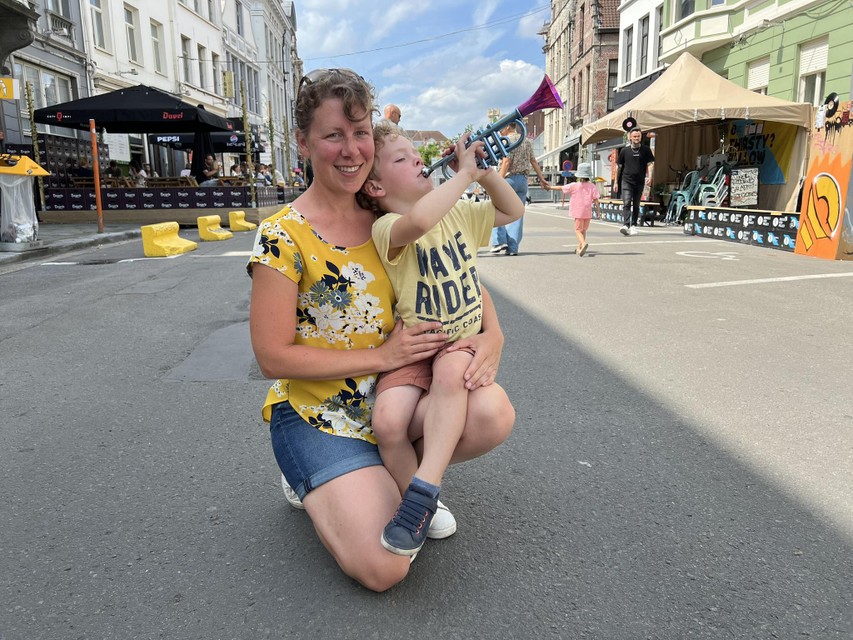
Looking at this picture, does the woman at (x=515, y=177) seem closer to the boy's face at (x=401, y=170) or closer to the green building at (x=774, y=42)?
the boy's face at (x=401, y=170)

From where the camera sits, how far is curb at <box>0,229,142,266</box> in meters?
10.3

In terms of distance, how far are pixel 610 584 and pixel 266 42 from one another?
50335mm

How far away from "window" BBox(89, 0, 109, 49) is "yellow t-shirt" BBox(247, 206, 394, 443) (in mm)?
22923

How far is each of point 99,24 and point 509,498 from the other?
24.2 metres

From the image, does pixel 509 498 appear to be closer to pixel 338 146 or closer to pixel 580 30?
pixel 338 146

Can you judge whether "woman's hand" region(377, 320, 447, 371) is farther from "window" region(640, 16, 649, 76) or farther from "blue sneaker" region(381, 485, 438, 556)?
"window" region(640, 16, 649, 76)

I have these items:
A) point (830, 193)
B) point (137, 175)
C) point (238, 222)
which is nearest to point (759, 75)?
point (830, 193)

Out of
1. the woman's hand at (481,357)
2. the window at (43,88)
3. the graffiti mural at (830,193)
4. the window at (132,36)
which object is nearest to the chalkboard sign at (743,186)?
the graffiti mural at (830,193)

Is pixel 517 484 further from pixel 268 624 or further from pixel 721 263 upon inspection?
pixel 721 263

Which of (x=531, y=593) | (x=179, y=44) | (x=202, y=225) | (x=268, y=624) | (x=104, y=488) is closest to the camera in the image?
(x=268, y=624)

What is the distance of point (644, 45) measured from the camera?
29.4 meters

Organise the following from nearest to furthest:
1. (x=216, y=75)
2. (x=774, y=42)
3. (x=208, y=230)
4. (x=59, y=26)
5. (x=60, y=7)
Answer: (x=208, y=230)
(x=774, y=42)
(x=59, y=26)
(x=60, y=7)
(x=216, y=75)

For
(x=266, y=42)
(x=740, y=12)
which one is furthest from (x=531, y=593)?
(x=266, y=42)

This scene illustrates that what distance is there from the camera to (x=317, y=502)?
79.9 inches
